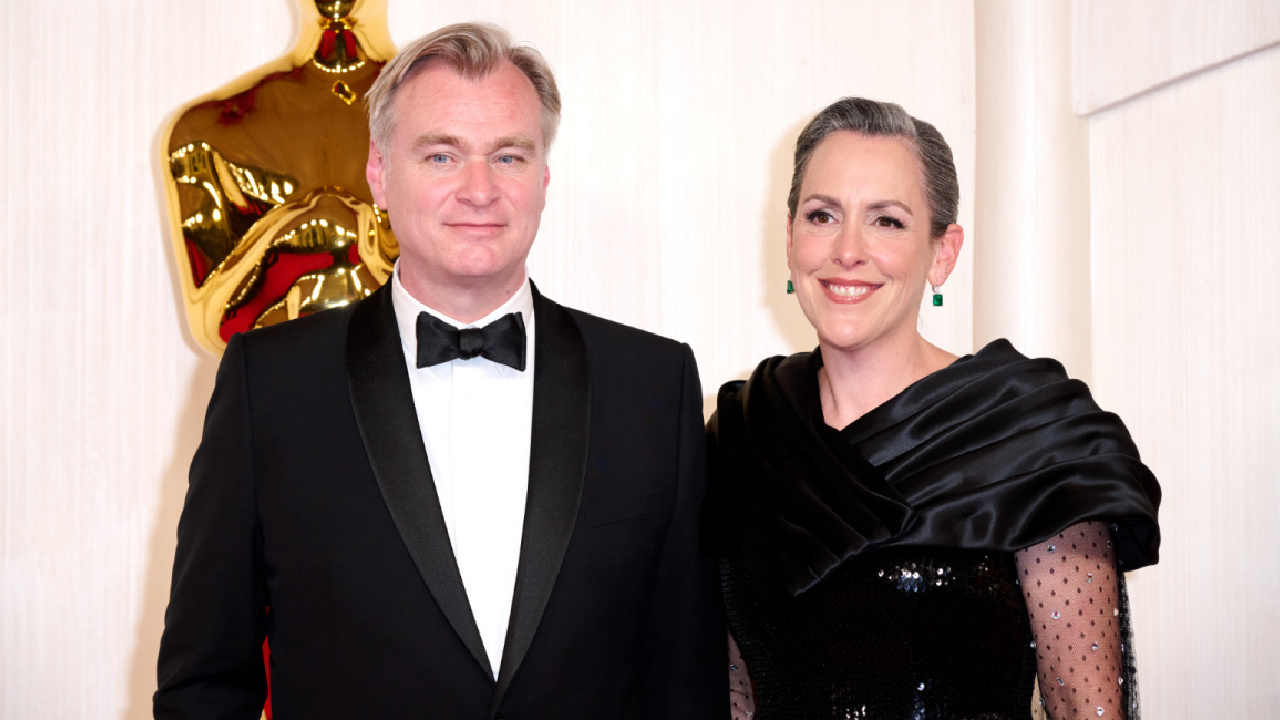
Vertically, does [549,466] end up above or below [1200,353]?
below

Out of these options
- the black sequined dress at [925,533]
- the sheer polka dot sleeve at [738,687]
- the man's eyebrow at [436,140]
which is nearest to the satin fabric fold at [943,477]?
the black sequined dress at [925,533]

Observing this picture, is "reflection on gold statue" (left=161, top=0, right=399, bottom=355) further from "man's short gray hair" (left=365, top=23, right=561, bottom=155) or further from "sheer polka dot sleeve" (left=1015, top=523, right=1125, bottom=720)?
"sheer polka dot sleeve" (left=1015, top=523, right=1125, bottom=720)

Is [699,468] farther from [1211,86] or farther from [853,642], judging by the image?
[1211,86]

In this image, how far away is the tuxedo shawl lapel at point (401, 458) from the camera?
1646mm

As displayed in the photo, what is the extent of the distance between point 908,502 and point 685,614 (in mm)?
386

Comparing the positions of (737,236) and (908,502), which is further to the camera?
(737,236)

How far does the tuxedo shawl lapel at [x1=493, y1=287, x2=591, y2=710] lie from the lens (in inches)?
65.7

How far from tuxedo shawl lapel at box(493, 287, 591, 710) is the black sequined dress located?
0.32 metres

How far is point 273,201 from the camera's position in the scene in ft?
7.10

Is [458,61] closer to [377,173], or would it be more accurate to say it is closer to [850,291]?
[377,173]

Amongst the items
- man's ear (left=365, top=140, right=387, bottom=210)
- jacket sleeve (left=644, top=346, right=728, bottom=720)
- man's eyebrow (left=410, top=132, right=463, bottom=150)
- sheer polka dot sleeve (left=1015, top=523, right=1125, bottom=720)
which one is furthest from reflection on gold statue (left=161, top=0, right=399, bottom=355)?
sheer polka dot sleeve (left=1015, top=523, right=1125, bottom=720)

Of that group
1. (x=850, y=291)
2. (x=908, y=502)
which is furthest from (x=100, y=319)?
(x=908, y=502)

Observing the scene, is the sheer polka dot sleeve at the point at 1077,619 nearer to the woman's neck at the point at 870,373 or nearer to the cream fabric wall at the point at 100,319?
the woman's neck at the point at 870,373

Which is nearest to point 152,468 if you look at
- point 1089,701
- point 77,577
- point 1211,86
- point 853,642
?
point 77,577
